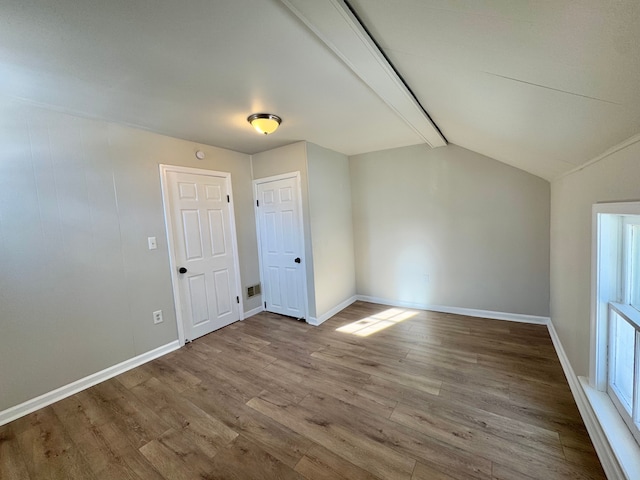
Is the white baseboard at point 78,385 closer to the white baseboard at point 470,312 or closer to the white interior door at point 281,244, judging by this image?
the white interior door at point 281,244

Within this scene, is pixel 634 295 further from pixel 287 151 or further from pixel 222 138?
pixel 222 138

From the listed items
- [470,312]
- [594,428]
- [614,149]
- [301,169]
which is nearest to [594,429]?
[594,428]

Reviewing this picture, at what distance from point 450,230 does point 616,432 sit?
2367 mm

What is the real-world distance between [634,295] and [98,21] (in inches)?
119

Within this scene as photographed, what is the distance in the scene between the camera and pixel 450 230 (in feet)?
10.9

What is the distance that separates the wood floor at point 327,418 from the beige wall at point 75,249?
35cm

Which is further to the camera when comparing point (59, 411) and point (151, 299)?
point (151, 299)

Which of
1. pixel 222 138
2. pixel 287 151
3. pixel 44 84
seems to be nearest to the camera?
pixel 44 84

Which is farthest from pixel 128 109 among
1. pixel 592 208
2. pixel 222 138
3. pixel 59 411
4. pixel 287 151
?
pixel 592 208

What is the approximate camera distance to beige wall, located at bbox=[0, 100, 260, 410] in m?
1.90

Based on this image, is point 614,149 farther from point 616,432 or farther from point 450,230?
point 450,230

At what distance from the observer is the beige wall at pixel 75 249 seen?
74.9 inches

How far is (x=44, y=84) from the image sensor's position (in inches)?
65.2

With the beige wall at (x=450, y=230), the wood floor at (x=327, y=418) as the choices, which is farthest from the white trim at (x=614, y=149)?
the wood floor at (x=327, y=418)
